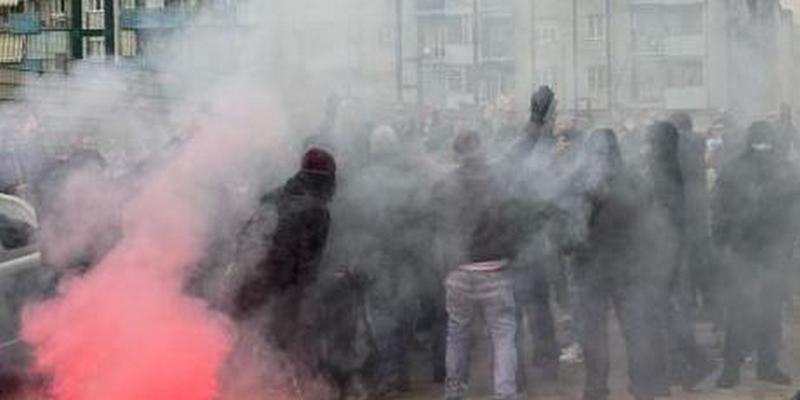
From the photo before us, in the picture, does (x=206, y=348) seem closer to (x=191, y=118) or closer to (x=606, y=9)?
(x=191, y=118)

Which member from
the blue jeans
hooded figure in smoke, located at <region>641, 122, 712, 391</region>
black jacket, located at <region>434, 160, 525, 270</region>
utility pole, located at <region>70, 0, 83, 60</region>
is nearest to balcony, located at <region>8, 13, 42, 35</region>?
utility pole, located at <region>70, 0, 83, 60</region>

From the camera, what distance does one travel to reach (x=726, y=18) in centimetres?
934

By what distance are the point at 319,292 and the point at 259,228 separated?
104 centimetres

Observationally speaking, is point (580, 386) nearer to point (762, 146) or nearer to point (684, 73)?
point (762, 146)

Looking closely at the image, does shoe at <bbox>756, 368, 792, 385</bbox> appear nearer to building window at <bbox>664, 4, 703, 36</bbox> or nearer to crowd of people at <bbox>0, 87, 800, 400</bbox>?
crowd of people at <bbox>0, 87, 800, 400</bbox>

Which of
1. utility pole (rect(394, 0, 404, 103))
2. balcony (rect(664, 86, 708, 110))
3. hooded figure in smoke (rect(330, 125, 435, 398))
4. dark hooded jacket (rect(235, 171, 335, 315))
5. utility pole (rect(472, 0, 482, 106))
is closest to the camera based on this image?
dark hooded jacket (rect(235, 171, 335, 315))

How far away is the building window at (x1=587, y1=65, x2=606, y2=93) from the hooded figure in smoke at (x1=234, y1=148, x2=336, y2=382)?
2646 millimetres

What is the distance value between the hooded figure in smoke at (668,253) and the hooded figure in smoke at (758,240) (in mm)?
301

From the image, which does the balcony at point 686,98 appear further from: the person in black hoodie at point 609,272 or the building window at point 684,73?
the person in black hoodie at point 609,272

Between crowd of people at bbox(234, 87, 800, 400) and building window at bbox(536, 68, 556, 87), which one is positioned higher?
building window at bbox(536, 68, 556, 87)

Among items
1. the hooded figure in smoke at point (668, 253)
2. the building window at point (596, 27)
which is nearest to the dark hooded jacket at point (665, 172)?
the hooded figure in smoke at point (668, 253)

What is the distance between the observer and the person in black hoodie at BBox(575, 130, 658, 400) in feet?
27.8

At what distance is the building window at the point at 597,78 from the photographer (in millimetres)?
9906

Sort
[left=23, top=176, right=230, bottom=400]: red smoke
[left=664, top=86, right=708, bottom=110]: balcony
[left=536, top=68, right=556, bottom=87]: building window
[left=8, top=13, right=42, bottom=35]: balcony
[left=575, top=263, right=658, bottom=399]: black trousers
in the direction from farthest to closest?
[left=8, top=13, right=42, bottom=35]: balcony
[left=536, top=68, right=556, bottom=87]: building window
[left=664, top=86, right=708, bottom=110]: balcony
[left=575, top=263, right=658, bottom=399]: black trousers
[left=23, top=176, right=230, bottom=400]: red smoke
